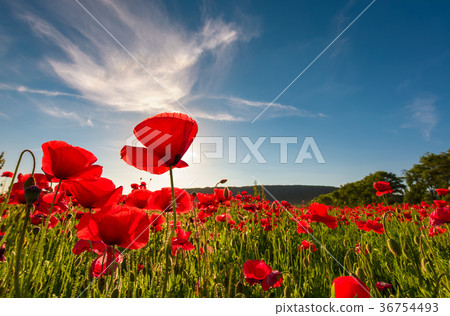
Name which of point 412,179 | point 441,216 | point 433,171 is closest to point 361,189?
point 412,179

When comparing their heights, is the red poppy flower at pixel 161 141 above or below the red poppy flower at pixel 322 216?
above

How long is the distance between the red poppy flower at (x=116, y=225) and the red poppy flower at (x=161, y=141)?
0.20 meters

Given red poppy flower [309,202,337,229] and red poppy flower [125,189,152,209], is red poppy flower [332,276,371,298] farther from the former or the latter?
red poppy flower [309,202,337,229]

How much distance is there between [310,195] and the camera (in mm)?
57344

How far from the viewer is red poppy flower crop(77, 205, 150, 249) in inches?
38.2

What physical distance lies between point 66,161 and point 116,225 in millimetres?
384

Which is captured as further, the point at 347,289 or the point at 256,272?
the point at 256,272

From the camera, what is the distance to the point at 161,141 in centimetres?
97

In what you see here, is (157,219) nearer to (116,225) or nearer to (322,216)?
(116,225)

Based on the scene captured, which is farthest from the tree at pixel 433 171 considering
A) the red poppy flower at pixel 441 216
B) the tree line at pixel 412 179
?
the red poppy flower at pixel 441 216

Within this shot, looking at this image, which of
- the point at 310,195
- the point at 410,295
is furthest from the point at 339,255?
the point at 310,195

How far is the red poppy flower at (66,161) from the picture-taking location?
1.07m

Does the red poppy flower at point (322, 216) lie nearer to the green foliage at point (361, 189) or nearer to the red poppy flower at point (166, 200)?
the red poppy flower at point (166, 200)
